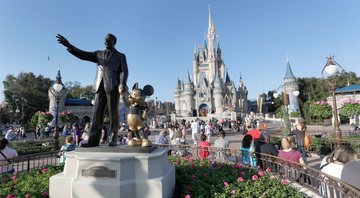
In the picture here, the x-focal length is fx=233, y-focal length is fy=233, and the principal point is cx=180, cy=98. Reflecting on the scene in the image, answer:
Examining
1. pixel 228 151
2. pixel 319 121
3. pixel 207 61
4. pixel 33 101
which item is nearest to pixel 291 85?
pixel 319 121

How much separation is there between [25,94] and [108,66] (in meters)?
51.1

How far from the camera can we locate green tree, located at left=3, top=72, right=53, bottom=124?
46.2 m

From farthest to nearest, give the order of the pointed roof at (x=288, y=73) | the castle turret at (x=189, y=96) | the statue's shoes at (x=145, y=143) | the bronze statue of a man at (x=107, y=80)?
Result: the castle turret at (x=189, y=96)
the pointed roof at (x=288, y=73)
the bronze statue of a man at (x=107, y=80)
the statue's shoes at (x=145, y=143)

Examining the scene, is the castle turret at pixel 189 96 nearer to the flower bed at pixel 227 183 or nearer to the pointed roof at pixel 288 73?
the pointed roof at pixel 288 73

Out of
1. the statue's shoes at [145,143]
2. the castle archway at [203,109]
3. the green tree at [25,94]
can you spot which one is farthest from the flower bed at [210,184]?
the castle archway at [203,109]

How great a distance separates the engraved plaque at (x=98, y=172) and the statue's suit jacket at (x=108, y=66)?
1.49 m

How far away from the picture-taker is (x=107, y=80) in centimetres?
458

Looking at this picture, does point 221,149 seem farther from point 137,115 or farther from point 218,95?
point 218,95

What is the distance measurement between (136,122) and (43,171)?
3034 millimetres

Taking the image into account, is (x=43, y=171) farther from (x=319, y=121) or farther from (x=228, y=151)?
(x=319, y=121)

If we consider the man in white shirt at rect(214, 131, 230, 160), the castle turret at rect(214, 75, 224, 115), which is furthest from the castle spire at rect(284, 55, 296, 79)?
the man in white shirt at rect(214, 131, 230, 160)

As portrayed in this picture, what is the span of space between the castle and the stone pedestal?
60.0 metres

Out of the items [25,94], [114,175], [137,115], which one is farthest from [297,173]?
[25,94]

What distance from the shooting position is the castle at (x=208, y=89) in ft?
223
